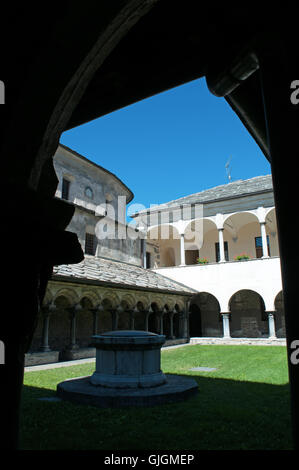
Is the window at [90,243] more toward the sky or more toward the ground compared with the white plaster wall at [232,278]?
more toward the sky

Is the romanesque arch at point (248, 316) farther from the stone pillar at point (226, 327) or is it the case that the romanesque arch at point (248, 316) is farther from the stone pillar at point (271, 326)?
the stone pillar at point (271, 326)

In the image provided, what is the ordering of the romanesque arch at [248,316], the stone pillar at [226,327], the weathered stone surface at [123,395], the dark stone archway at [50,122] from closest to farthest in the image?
the dark stone archway at [50,122] → the weathered stone surface at [123,395] → the stone pillar at [226,327] → the romanesque arch at [248,316]

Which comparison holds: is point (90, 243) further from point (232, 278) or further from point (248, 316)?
point (248, 316)

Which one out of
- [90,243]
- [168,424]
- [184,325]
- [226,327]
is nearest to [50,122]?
[168,424]

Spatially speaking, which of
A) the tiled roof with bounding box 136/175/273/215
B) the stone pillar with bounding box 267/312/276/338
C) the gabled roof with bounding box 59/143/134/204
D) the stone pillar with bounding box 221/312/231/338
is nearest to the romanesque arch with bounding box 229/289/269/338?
the stone pillar with bounding box 221/312/231/338

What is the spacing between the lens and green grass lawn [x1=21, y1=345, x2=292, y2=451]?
13.3 feet

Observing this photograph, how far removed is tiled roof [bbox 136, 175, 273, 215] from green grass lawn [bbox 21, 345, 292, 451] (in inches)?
678

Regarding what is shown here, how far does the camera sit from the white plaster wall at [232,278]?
827 inches

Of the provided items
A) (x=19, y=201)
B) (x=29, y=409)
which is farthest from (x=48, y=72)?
(x=29, y=409)

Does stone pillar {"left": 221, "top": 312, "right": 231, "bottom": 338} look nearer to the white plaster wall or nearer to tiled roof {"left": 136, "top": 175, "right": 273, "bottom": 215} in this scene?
the white plaster wall

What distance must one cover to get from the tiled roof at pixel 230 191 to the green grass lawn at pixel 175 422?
678 inches

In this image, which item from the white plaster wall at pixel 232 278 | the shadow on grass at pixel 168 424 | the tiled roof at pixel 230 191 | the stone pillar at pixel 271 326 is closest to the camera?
the shadow on grass at pixel 168 424

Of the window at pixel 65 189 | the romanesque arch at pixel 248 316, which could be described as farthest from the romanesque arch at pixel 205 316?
the window at pixel 65 189

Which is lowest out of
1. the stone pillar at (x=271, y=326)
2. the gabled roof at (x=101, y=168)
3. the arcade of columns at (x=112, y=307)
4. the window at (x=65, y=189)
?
the stone pillar at (x=271, y=326)
